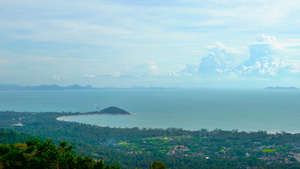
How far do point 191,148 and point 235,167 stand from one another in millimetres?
8571

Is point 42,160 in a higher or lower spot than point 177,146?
higher

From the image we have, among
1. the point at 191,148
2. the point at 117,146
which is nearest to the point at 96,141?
the point at 117,146

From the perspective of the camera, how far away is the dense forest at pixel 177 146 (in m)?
28.8

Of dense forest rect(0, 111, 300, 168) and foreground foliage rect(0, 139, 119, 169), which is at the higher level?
foreground foliage rect(0, 139, 119, 169)

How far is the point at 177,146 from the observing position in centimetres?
3644

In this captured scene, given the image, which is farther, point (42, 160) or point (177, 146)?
point (177, 146)

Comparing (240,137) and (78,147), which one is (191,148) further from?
(78,147)

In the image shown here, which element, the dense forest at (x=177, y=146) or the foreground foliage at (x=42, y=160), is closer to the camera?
the foreground foliage at (x=42, y=160)

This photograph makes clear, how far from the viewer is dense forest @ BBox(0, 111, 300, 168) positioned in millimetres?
28844

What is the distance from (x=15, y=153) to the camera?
42.8 ft

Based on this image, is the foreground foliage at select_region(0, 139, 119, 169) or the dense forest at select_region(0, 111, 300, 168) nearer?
the foreground foliage at select_region(0, 139, 119, 169)

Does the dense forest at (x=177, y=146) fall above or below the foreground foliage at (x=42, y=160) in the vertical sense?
below

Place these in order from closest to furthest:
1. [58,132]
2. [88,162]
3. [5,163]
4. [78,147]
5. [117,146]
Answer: [5,163] → [88,162] → [78,147] → [117,146] → [58,132]

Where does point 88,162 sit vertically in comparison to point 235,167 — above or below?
above
